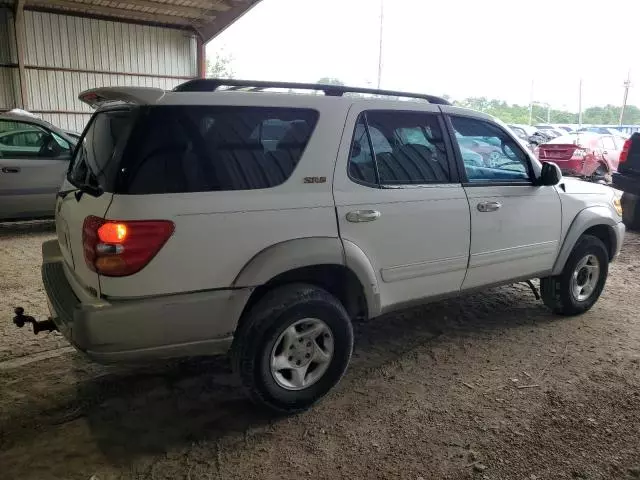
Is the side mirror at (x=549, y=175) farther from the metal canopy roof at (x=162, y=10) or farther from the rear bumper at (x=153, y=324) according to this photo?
the metal canopy roof at (x=162, y=10)

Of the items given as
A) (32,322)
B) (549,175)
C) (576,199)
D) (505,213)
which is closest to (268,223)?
(32,322)

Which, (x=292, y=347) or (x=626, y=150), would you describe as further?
(x=626, y=150)

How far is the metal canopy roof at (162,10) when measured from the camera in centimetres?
1418

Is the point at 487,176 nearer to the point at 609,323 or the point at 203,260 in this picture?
the point at 609,323

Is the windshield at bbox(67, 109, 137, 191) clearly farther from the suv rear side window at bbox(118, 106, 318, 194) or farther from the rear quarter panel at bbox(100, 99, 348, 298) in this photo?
the rear quarter panel at bbox(100, 99, 348, 298)

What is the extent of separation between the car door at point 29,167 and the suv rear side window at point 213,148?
573cm

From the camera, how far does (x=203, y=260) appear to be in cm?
260

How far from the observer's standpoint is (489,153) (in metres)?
3.97

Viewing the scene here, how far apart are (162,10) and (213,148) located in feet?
47.5

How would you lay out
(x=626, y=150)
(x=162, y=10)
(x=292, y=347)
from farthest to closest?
(x=162, y=10), (x=626, y=150), (x=292, y=347)

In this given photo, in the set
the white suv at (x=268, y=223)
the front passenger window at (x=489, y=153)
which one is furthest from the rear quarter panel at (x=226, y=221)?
the front passenger window at (x=489, y=153)

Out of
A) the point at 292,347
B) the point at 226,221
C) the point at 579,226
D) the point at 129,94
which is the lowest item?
the point at 292,347

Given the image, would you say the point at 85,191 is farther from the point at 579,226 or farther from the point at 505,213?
the point at 579,226

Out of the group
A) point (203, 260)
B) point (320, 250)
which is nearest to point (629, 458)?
point (320, 250)
